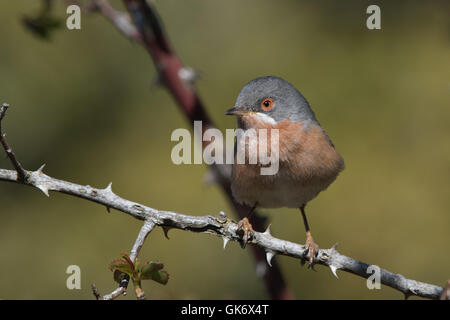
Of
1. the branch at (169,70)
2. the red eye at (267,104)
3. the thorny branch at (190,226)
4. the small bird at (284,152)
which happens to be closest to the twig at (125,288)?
the thorny branch at (190,226)

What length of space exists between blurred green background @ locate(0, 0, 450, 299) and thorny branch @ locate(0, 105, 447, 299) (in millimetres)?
2168

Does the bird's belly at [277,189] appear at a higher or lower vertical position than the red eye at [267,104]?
lower

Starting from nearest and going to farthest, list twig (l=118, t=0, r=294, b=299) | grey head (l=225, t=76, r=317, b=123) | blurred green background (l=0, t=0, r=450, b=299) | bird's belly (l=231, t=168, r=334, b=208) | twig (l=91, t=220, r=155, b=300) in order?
twig (l=91, t=220, r=155, b=300) → bird's belly (l=231, t=168, r=334, b=208) → grey head (l=225, t=76, r=317, b=123) → twig (l=118, t=0, r=294, b=299) → blurred green background (l=0, t=0, r=450, b=299)

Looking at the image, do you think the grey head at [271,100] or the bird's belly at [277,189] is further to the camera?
the grey head at [271,100]

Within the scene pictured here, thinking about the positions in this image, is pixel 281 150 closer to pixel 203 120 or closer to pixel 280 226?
pixel 203 120

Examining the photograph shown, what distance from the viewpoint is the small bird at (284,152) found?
3830mm

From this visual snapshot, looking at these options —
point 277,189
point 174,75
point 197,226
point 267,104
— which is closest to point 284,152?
point 277,189

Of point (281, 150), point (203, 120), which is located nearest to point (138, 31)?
point (203, 120)

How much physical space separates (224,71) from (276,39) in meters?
0.81

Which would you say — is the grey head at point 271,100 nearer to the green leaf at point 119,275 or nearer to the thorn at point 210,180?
the thorn at point 210,180

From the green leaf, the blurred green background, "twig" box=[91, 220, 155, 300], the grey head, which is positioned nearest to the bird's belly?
the grey head

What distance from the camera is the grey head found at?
12.9 feet

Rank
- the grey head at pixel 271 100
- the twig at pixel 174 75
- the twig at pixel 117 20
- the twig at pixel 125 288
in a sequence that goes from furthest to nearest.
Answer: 1. the twig at pixel 117 20
2. the twig at pixel 174 75
3. the grey head at pixel 271 100
4. the twig at pixel 125 288

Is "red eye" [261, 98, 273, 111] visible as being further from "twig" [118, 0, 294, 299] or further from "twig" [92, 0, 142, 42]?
"twig" [92, 0, 142, 42]
